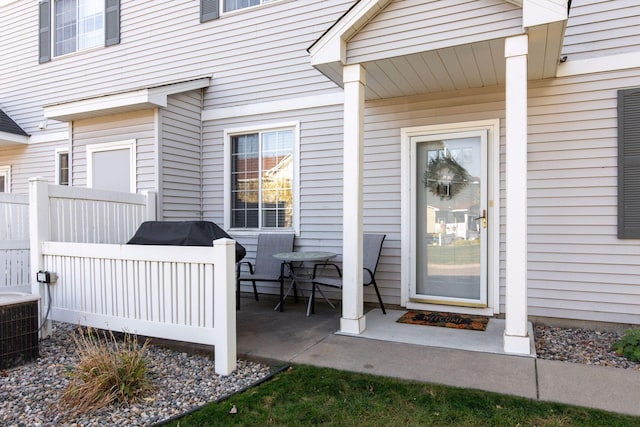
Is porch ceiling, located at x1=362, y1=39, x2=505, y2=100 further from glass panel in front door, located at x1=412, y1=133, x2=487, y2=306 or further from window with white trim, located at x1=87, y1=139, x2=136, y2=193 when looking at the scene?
window with white trim, located at x1=87, y1=139, x2=136, y2=193

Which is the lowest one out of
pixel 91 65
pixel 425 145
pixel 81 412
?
pixel 81 412

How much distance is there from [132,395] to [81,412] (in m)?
0.28

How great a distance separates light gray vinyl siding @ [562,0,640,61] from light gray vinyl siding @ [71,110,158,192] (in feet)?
16.0

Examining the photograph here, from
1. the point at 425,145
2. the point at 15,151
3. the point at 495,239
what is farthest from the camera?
the point at 15,151

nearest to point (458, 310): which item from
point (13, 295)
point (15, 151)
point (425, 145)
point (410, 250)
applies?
point (410, 250)

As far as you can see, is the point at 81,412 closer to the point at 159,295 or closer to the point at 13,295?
the point at 159,295

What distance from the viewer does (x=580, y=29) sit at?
4.12 meters

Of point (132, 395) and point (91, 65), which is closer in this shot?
point (132, 395)

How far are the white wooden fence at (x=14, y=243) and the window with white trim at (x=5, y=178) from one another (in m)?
4.14

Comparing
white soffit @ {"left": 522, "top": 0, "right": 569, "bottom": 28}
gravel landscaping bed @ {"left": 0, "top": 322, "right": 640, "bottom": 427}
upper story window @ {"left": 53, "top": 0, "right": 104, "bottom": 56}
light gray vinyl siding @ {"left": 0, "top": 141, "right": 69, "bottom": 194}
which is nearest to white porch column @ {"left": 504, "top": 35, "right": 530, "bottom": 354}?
white soffit @ {"left": 522, "top": 0, "right": 569, "bottom": 28}

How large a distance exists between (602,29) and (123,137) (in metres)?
5.67

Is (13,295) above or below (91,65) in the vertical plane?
below

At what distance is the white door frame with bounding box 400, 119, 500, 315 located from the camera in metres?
4.39

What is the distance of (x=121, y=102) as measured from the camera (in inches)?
208
